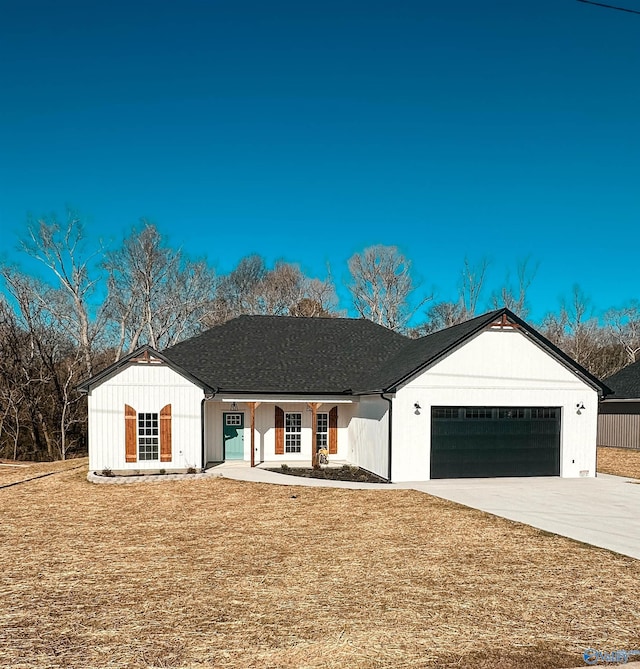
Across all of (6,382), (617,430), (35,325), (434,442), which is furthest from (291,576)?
(617,430)

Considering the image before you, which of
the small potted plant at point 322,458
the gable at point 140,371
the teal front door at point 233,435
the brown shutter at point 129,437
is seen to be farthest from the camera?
the teal front door at point 233,435

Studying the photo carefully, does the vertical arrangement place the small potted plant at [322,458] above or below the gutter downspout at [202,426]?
below

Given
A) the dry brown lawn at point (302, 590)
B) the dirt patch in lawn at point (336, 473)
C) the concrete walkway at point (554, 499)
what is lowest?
the dirt patch in lawn at point (336, 473)

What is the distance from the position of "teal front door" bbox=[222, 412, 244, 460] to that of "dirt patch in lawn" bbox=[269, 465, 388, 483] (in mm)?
1802

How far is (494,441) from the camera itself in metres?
17.5

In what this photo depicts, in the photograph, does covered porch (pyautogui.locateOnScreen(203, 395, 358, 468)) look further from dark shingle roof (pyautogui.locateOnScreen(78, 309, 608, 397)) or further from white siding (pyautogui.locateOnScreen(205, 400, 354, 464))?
dark shingle roof (pyautogui.locateOnScreen(78, 309, 608, 397))

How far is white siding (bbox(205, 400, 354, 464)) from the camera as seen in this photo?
19672 millimetres

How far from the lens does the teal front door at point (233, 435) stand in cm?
1983

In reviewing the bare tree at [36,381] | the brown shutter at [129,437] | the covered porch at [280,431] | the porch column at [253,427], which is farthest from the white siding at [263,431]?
the bare tree at [36,381]

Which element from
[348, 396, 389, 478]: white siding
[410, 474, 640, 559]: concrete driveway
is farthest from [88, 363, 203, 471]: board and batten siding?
[410, 474, 640, 559]: concrete driveway

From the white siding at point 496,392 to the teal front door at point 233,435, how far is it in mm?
6125

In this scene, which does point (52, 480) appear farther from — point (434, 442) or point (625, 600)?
point (625, 600)

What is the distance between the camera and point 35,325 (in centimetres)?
2758

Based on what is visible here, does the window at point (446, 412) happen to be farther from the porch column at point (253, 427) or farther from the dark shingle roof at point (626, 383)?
the dark shingle roof at point (626, 383)
